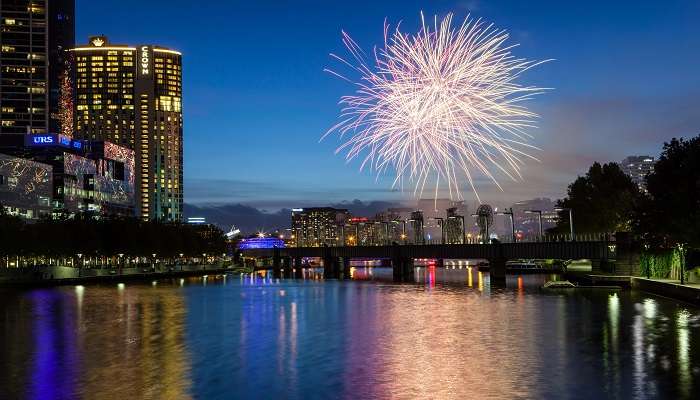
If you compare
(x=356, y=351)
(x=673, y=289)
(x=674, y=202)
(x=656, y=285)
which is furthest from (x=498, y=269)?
(x=356, y=351)

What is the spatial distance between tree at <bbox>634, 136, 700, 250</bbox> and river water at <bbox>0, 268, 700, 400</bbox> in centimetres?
911

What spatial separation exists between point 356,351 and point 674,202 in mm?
60194

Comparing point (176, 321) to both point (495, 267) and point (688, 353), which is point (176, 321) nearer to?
point (688, 353)

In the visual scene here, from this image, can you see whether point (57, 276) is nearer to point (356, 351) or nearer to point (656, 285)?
point (656, 285)

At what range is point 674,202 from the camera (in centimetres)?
9788

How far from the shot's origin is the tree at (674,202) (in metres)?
92.4

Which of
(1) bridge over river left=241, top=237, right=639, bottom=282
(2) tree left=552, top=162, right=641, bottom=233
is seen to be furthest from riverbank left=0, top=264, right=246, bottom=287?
(2) tree left=552, top=162, right=641, bottom=233

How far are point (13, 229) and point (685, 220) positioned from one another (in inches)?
4864

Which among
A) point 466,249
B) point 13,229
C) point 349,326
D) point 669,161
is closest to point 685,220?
point 669,161

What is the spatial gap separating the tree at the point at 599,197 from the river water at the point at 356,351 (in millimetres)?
73056

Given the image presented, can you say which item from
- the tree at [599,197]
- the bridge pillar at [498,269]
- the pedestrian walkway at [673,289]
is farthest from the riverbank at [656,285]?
the tree at [599,197]

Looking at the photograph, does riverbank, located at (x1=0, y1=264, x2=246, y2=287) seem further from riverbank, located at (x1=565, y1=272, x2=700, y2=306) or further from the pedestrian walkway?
the pedestrian walkway

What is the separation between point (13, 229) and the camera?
156 meters

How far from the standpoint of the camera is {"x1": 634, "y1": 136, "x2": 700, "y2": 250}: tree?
3637 inches
